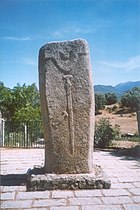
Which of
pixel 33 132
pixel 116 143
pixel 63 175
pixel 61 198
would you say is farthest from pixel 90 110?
pixel 33 132

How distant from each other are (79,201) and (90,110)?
1.72 metres

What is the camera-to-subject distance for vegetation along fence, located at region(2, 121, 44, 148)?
15.8 metres

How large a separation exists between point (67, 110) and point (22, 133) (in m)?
11.5

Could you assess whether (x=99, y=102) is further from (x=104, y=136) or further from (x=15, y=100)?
(x=104, y=136)

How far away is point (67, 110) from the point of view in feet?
18.3

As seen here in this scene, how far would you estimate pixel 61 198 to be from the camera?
4719 millimetres

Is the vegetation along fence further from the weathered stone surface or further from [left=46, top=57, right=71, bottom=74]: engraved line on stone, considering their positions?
[left=46, top=57, right=71, bottom=74]: engraved line on stone

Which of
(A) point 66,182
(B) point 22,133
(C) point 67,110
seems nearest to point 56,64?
(C) point 67,110

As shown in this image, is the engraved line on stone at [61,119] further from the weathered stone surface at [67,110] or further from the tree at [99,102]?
the tree at [99,102]

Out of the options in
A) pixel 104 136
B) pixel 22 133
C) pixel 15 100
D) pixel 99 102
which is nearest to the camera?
pixel 104 136

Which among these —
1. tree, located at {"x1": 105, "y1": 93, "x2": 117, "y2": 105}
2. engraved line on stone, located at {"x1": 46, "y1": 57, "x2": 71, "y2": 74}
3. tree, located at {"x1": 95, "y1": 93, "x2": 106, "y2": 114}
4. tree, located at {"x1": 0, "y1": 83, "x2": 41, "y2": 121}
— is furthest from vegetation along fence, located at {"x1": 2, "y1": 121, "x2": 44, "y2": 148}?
tree, located at {"x1": 105, "y1": 93, "x2": 117, "y2": 105}

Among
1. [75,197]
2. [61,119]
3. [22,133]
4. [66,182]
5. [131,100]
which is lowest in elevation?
[75,197]

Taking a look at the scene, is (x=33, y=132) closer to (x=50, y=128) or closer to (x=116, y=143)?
(x=116, y=143)

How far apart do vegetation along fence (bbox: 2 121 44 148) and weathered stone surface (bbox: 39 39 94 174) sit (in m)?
10.1
